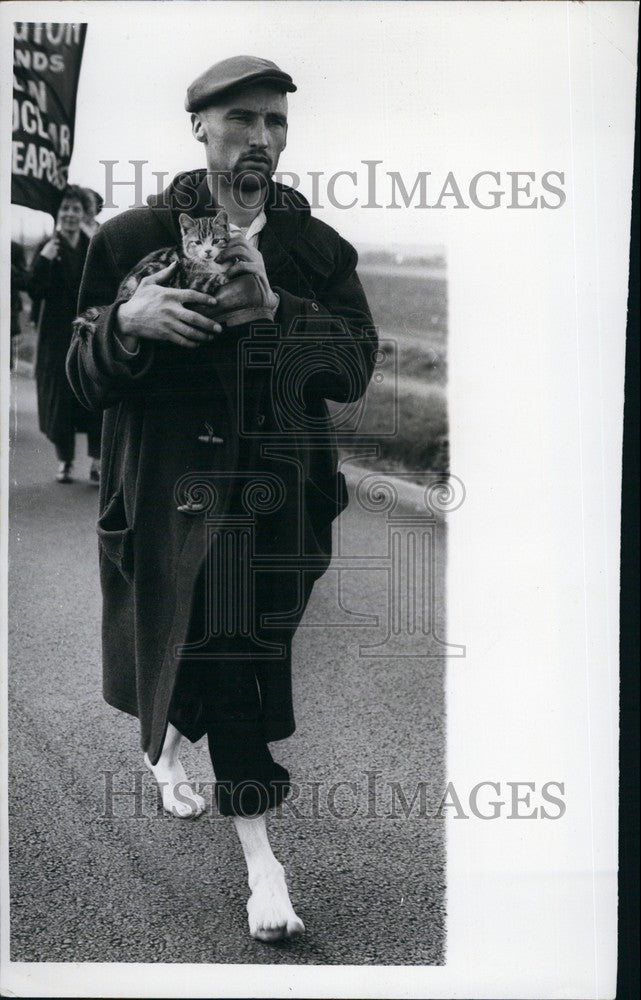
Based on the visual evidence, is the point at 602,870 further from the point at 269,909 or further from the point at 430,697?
the point at 269,909

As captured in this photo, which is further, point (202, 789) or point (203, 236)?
point (202, 789)

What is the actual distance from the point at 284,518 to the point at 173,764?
70 centimetres

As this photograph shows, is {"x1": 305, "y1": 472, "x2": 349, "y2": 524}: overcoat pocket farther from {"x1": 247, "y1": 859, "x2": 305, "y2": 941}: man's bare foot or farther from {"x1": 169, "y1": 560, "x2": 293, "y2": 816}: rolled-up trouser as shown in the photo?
{"x1": 247, "y1": 859, "x2": 305, "y2": 941}: man's bare foot

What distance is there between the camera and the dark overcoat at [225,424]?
8.71 ft

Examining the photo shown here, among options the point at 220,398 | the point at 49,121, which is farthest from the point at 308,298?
the point at 49,121

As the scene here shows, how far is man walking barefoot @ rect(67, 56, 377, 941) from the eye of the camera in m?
2.65

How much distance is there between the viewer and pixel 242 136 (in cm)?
268

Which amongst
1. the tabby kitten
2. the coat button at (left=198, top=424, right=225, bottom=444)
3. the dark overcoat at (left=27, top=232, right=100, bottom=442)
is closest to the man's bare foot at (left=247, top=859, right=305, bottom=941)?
the coat button at (left=198, top=424, right=225, bottom=444)

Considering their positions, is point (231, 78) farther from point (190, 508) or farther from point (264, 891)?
point (264, 891)

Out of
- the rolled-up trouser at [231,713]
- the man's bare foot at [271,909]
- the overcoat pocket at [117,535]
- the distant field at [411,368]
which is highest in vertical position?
the distant field at [411,368]

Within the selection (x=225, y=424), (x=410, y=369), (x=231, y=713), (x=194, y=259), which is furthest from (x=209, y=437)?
(x=231, y=713)

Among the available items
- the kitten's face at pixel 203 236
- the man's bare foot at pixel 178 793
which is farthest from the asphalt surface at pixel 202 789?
the kitten's face at pixel 203 236

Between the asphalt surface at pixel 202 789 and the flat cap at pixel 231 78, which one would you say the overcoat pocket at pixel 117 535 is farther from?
the flat cap at pixel 231 78

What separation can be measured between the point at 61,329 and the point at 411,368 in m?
0.90
